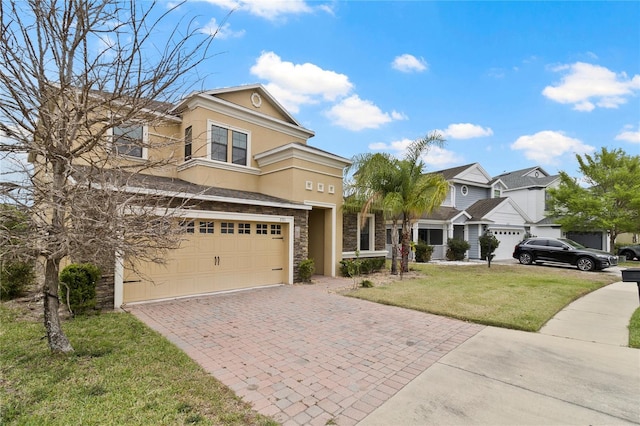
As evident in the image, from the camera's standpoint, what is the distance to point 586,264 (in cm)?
1552

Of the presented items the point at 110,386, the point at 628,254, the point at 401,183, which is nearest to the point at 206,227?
the point at 110,386

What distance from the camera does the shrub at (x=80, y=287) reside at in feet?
21.5

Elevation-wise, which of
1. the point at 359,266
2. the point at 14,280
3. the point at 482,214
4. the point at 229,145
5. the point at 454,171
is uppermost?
the point at 454,171

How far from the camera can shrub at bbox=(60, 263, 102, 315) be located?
21.5 feet

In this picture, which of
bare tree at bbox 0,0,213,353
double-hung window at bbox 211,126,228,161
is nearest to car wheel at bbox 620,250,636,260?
double-hung window at bbox 211,126,228,161

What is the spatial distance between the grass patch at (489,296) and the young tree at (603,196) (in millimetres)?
8561

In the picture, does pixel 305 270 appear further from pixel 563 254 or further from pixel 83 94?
pixel 563 254

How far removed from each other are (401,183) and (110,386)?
1151 cm

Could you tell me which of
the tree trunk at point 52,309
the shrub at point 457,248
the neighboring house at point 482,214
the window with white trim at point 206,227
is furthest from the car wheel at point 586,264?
the tree trunk at point 52,309

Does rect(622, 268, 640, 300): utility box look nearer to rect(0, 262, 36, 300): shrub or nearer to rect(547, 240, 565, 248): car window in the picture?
rect(0, 262, 36, 300): shrub

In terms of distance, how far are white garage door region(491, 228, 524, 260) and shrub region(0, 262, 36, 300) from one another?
24151 mm

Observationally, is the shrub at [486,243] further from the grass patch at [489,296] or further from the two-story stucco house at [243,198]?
the two-story stucco house at [243,198]

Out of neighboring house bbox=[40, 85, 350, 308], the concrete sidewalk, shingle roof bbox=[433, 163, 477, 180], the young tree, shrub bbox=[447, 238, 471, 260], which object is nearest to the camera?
the concrete sidewalk

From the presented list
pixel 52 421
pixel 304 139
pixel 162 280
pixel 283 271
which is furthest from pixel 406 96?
pixel 52 421
